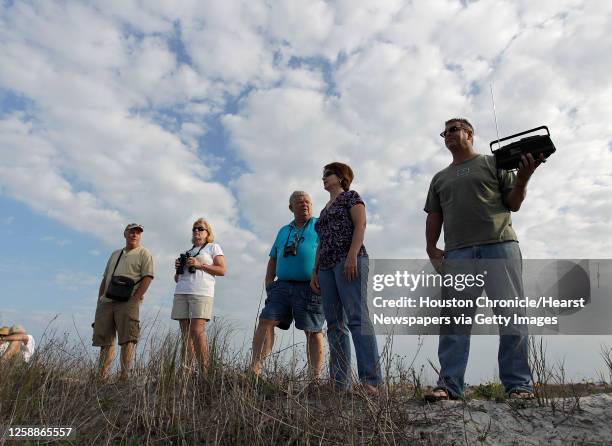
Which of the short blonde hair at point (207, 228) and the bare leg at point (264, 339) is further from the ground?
the short blonde hair at point (207, 228)

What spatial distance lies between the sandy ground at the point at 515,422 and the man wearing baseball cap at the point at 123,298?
11.2 feet

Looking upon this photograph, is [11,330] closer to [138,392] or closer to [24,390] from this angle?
[24,390]

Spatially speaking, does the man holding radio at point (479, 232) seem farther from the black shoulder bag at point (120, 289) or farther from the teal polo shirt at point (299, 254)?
the black shoulder bag at point (120, 289)

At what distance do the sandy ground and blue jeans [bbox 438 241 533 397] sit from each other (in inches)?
6.4

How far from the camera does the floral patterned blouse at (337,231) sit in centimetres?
400

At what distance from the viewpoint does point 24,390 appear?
399 cm

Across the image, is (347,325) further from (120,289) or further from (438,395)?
(120,289)

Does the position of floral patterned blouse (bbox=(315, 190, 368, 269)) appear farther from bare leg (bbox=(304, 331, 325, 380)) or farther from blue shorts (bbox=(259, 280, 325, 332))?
bare leg (bbox=(304, 331, 325, 380))

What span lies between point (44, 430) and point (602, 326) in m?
4.22

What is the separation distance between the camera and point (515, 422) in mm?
3109

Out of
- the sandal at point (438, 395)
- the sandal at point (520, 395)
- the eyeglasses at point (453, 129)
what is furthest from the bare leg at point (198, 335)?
the eyeglasses at point (453, 129)

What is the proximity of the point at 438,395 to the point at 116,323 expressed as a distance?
3729 mm

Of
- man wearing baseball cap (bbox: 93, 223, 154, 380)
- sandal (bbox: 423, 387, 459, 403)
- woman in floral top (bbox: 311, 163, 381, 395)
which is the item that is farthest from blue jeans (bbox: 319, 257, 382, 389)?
man wearing baseball cap (bbox: 93, 223, 154, 380)

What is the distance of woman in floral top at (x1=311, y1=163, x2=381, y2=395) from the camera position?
3588mm
